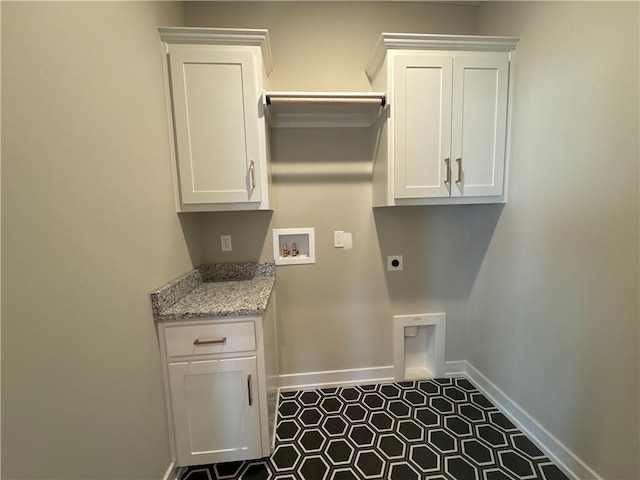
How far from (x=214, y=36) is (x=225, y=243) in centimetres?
121

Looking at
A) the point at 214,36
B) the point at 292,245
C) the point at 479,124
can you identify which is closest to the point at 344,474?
the point at 292,245

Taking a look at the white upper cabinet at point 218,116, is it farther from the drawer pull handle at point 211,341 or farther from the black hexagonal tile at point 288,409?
the black hexagonal tile at point 288,409

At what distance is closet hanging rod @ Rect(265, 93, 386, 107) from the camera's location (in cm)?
145

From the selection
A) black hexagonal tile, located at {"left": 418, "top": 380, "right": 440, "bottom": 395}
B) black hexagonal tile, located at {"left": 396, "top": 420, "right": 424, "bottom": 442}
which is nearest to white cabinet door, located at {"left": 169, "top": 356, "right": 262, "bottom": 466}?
black hexagonal tile, located at {"left": 396, "top": 420, "right": 424, "bottom": 442}

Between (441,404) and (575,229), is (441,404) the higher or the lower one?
the lower one

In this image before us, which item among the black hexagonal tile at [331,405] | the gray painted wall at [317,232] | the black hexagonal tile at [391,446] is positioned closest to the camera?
the gray painted wall at [317,232]

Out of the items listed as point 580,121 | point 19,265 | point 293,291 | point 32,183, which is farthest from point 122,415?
point 580,121

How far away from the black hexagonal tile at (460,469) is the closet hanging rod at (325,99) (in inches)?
79.9

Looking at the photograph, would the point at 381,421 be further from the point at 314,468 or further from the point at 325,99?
the point at 325,99

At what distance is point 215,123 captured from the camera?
1.43 metres

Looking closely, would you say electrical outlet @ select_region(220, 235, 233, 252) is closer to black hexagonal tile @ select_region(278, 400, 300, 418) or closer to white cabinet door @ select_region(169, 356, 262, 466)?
white cabinet door @ select_region(169, 356, 262, 466)

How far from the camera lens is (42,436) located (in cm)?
69

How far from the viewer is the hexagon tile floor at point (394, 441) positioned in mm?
1347

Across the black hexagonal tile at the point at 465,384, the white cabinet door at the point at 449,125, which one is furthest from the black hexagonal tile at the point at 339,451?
the white cabinet door at the point at 449,125
